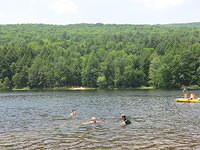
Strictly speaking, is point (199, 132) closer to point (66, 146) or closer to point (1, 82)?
point (66, 146)

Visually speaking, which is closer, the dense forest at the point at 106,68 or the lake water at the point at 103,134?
the lake water at the point at 103,134

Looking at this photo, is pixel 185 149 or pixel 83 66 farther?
pixel 83 66

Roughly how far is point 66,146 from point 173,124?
49.3 feet

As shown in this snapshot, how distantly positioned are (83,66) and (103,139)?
13701cm

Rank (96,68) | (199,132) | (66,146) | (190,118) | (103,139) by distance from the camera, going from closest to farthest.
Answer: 1. (66,146)
2. (103,139)
3. (199,132)
4. (190,118)
5. (96,68)

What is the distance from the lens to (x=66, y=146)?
26203 millimetres

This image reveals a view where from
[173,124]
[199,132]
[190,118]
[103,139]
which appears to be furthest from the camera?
[190,118]

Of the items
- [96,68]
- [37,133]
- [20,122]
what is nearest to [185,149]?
[37,133]

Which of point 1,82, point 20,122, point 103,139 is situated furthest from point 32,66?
point 103,139

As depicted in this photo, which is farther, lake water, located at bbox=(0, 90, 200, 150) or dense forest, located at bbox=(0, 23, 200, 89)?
dense forest, located at bbox=(0, 23, 200, 89)

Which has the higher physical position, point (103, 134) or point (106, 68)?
point (106, 68)

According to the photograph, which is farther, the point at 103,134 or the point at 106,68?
the point at 106,68

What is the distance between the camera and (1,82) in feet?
531

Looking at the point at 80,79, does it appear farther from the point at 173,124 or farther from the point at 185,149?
the point at 185,149
